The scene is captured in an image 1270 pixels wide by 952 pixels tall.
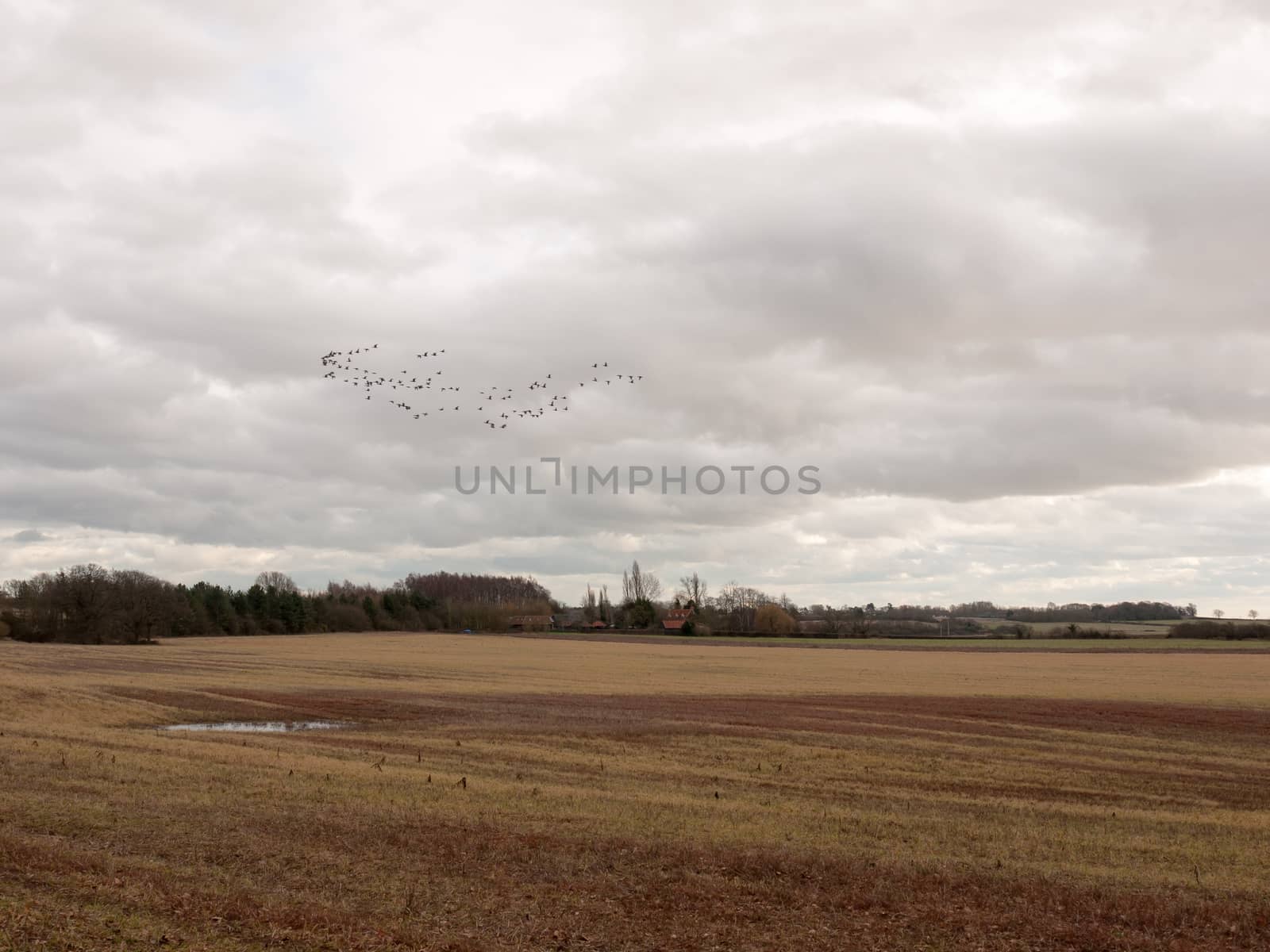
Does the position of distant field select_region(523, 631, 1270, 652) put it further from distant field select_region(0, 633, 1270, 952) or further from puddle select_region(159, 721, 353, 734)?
puddle select_region(159, 721, 353, 734)

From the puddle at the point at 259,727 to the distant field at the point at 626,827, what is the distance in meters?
1.07

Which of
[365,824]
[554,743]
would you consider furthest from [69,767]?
[554,743]

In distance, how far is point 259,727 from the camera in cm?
4031

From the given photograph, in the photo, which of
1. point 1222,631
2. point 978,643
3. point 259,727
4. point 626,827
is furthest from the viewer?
point 1222,631

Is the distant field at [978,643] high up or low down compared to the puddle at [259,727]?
down


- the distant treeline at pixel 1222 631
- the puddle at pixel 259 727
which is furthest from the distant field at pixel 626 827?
the distant treeline at pixel 1222 631

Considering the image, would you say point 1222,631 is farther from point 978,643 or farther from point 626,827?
point 626,827

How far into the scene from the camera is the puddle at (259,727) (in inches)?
1491

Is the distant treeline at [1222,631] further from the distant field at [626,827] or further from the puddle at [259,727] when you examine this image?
the puddle at [259,727]

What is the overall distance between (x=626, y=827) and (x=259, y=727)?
25.6 m

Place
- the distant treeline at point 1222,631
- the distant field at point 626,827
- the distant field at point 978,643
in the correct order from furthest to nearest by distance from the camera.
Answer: the distant treeline at point 1222,631 < the distant field at point 978,643 < the distant field at point 626,827

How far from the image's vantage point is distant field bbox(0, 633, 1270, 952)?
1332 cm

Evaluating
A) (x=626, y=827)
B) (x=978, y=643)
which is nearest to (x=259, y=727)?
(x=626, y=827)

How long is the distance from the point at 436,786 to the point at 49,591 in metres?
138
